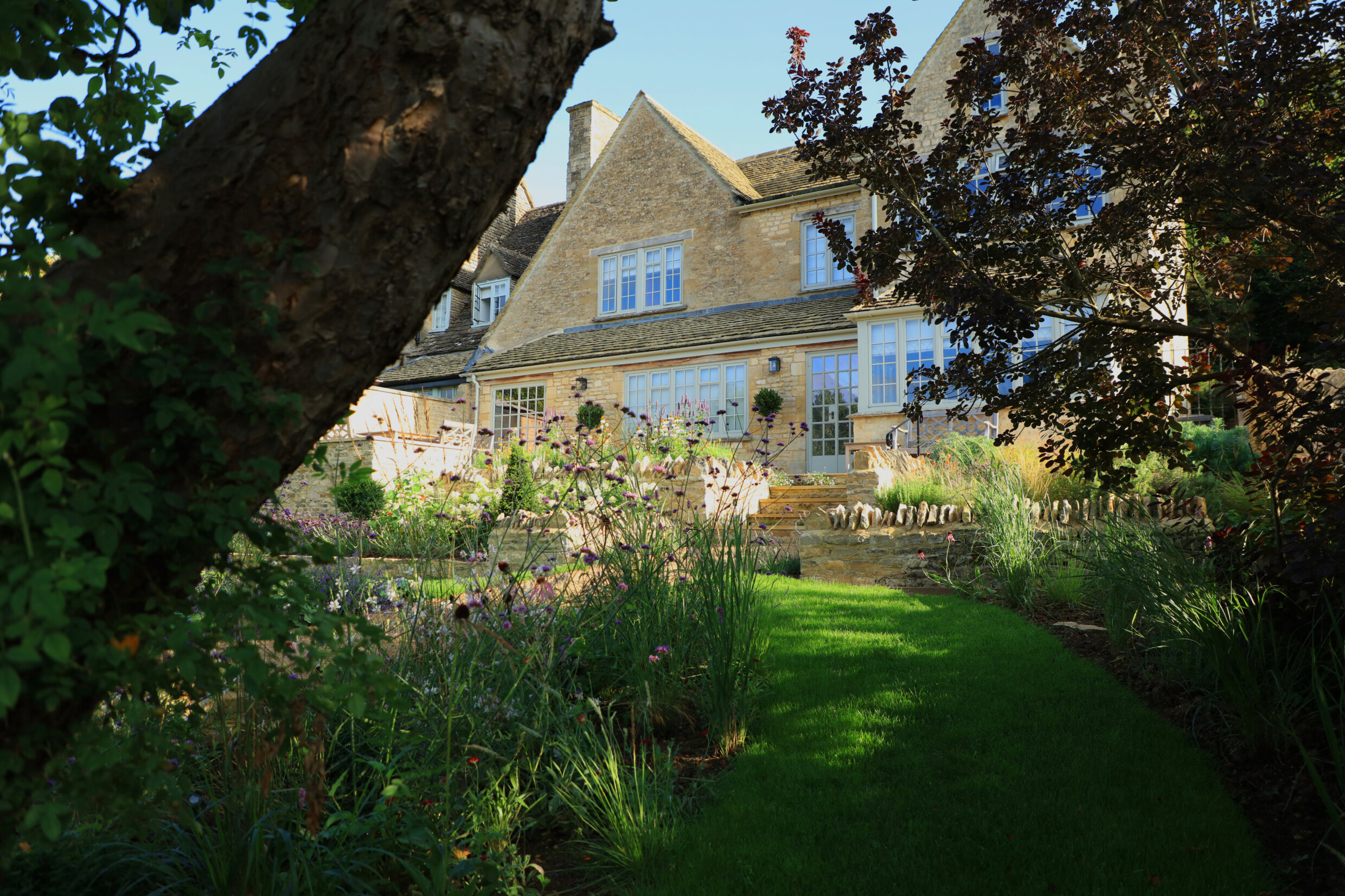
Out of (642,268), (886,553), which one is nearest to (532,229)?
(642,268)

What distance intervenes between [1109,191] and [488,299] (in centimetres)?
2006

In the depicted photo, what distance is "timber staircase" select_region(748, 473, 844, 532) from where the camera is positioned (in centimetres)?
1023

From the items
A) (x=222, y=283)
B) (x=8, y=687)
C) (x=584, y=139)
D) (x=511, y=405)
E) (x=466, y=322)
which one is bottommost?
(x=8, y=687)

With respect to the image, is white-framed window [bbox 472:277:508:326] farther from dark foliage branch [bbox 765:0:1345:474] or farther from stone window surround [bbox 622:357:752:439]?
dark foliage branch [bbox 765:0:1345:474]

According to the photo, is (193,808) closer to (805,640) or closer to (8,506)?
(8,506)

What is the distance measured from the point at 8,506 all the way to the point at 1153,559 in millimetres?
4674

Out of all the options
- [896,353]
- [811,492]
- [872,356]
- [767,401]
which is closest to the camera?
[811,492]

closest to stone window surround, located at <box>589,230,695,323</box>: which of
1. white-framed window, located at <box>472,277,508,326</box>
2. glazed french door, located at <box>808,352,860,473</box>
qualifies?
white-framed window, located at <box>472,277,508,326</box>

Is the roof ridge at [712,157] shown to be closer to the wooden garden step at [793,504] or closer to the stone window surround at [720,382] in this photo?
the stone window surround at [720,382]

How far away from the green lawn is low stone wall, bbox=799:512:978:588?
8.93 feet

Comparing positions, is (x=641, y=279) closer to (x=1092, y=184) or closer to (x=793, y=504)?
(x=793, y=504)

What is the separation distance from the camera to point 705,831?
286 cm

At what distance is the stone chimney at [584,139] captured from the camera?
21.9 meters

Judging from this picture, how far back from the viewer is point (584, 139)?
22000 millimetres
